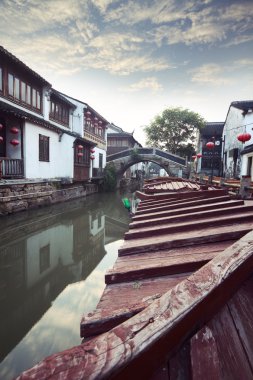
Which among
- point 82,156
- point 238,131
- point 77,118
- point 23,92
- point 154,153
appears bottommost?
point 82,156

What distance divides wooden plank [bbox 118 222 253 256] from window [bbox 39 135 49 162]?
1201 centimetres

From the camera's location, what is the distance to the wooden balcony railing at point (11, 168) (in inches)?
391

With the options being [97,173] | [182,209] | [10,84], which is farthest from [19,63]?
[182,209]

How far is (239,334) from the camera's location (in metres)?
0.89

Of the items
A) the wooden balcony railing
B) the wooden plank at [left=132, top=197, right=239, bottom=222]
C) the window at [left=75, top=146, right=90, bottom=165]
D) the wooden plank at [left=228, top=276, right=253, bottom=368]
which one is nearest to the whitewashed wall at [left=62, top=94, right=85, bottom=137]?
the window at [left=75, top=146, right=90, bottom=165]

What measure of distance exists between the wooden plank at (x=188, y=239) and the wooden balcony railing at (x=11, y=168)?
9290 mm

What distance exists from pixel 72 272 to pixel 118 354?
575cm

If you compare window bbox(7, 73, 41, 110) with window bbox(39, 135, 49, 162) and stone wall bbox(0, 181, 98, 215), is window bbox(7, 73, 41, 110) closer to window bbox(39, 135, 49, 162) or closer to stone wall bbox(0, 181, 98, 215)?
window bbox(39, 135, 49, 162)

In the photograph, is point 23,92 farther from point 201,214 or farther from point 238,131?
point 238,131

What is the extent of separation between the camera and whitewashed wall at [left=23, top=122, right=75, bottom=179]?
1148 centimetres

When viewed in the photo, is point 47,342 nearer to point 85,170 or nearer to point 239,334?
point 239,334

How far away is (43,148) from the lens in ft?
42.4

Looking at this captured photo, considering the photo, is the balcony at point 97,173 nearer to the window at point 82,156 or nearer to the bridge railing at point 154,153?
the window at point 82,156

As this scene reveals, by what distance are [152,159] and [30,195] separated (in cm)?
1558
